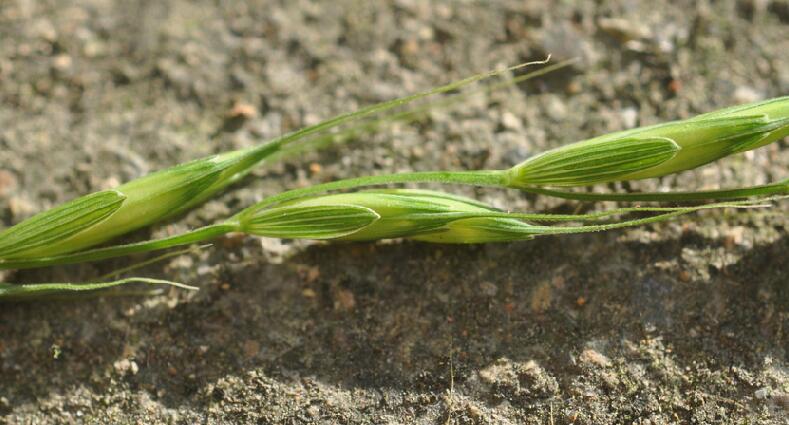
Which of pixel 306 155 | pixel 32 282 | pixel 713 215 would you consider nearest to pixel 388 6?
pixel 306 155

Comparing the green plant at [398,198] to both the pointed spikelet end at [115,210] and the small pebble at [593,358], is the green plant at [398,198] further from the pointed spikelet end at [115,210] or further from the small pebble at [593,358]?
the small pebble at [593,358]

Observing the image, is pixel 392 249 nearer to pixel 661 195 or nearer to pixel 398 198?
pixel 398 198

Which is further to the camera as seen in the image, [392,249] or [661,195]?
[392,249]

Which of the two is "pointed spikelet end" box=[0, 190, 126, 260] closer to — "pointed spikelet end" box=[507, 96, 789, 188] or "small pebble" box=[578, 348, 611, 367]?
"pointed spikelet end" box=[507, 96, 789, 188]

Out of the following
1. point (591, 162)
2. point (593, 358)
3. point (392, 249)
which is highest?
point (591, 162)

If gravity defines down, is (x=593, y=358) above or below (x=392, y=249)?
below

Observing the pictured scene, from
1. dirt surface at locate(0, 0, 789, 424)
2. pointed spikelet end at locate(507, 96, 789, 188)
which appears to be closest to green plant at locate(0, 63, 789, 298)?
pointed spikelet end at locate(507, 96, 789, 188)

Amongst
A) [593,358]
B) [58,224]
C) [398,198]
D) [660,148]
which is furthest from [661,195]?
[58,224]

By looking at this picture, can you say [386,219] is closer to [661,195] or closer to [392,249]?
[392,249]

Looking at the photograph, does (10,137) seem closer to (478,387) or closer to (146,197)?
(146,197)
